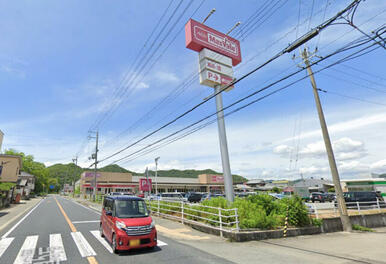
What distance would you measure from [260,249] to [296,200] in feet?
17.4

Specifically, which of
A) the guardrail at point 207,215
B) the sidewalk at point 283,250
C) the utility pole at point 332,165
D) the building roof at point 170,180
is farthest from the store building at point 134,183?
the sidewalk at point 283,250

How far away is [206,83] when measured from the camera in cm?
1691

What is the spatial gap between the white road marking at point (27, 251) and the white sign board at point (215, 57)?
15208 mm

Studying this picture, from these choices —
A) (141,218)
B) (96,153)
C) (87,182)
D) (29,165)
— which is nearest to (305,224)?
(141,218)

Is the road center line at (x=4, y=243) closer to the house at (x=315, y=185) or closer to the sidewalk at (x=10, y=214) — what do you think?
the sidewalk at (x=10, y=214)

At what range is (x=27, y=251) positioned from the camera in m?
7.16

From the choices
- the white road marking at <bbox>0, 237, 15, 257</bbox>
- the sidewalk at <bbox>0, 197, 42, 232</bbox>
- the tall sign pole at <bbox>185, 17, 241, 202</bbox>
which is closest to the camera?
the white road marking at <bbox>0, 237, 15, 257</bbox>

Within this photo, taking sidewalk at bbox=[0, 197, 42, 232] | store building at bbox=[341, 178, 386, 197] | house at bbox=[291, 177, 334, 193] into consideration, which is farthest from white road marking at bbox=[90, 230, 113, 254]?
house at bbox=[291, 177, 334, 193]

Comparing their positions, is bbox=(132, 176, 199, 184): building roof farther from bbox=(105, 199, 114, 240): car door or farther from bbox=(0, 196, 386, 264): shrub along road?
bbox=(105, 199, 114, 240): car door

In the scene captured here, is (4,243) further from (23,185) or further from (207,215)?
(23,185)

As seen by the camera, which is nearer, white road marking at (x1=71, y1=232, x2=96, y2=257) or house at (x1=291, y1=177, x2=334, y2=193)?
white road marking at (x1=71, y1=232, x2=96, y2=257)

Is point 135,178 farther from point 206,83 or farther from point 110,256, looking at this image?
point 110,256

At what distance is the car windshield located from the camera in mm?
7710

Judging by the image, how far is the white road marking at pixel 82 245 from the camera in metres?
6.92
